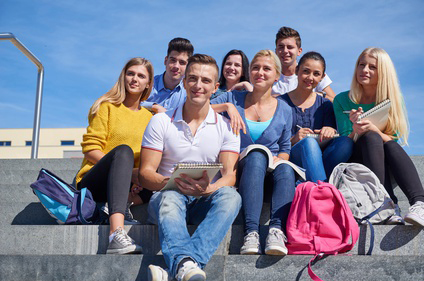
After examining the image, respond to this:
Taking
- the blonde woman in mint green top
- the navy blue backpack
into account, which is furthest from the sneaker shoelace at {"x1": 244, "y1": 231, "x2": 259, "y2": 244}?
the navy blue backpack

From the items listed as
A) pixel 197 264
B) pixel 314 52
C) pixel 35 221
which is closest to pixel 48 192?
pixel 35 221

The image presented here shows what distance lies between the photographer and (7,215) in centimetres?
365

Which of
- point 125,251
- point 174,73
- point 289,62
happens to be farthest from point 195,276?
point 289,62

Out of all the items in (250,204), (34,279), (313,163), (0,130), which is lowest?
(34,279)

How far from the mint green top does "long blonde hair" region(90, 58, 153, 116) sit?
4.85ft

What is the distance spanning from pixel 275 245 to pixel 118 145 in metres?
1.35

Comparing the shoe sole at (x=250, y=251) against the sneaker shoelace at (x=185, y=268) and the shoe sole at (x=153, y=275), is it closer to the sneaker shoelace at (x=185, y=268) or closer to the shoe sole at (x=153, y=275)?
the sneaker shoelace at (x=185, y=268)

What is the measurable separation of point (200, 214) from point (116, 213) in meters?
0.50

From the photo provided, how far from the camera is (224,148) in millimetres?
3334

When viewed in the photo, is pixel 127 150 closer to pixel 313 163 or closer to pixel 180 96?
pixel 313 163

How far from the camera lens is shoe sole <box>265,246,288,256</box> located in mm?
2703

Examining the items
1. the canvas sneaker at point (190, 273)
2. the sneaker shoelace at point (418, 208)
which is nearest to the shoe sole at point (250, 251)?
the canvas sneaker at point (190, 273)

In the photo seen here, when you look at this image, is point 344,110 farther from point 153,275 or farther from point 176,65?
point 153,275

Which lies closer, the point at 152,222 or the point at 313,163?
the point at 152,222
